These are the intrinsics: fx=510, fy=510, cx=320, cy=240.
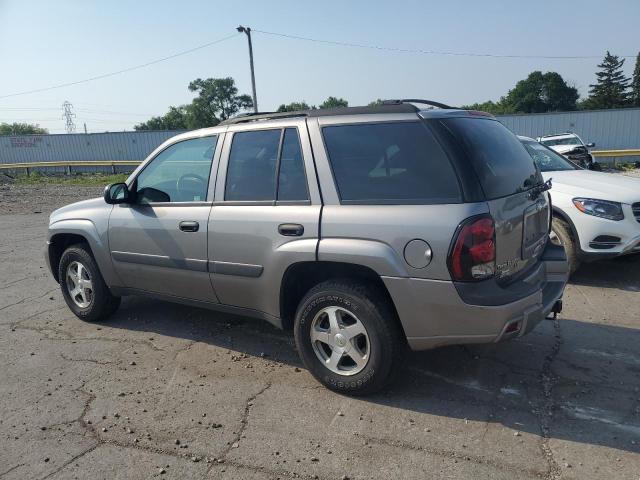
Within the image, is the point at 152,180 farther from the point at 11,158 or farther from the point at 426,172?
the point at 11,158

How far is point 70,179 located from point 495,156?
32.5m

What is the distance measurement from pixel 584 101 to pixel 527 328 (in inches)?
3689

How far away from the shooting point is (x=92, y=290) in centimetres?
505

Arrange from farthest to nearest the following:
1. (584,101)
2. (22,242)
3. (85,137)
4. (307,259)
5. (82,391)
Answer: (584,101), (85,137), (22,242), (82,391), (307,259)

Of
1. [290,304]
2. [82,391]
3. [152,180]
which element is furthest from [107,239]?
[290,304]

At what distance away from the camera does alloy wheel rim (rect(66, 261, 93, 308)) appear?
5.09 metres

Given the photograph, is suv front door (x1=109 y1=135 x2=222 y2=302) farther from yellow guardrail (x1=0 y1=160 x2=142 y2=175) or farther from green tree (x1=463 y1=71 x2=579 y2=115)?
green tree (x1=463 y1=71 x2=579 y2=115)

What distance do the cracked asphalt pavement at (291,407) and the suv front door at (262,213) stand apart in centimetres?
71

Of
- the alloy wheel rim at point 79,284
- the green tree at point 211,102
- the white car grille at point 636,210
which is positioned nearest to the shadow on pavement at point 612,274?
the white car grille at point 636,210

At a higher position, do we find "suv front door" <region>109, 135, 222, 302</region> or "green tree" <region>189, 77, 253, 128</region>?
"green tree" <region>189, 77, 253, 128</region>

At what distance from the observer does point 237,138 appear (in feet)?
13.2

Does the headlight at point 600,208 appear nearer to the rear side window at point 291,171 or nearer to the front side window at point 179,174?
the rear side window at point 291,171

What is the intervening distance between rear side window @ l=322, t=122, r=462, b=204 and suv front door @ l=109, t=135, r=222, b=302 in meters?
1.18

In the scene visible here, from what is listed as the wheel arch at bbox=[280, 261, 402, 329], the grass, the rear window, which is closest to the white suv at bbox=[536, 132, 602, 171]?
the rear window
